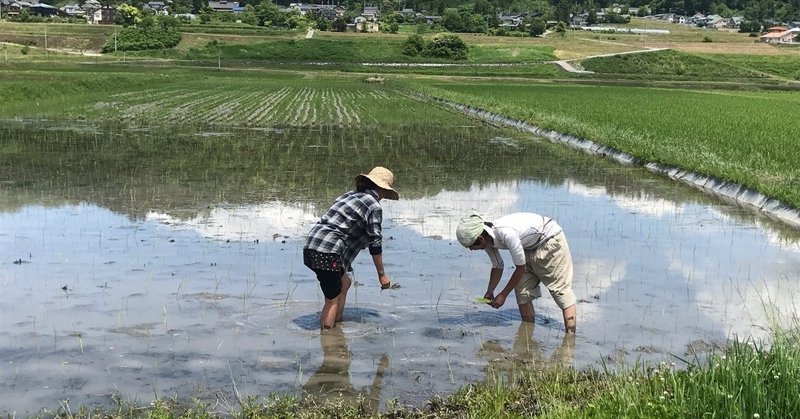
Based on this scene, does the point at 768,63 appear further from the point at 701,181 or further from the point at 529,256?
the point at 529,256

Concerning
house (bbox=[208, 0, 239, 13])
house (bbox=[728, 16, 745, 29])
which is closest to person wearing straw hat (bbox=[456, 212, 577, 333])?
house (bbox=[208, 0, 239, 13])

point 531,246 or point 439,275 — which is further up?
point 531,246

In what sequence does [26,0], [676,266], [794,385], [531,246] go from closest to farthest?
[794,385], [531,246], [676,266], [26,0]

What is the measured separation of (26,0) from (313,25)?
5605cm

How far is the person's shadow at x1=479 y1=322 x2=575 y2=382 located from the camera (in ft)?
17.7

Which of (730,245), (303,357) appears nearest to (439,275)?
(303,357)

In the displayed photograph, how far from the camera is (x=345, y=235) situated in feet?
19.9

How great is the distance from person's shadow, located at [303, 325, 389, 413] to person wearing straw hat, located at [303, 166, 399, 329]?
1.25 ft

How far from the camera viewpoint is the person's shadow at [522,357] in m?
5.39

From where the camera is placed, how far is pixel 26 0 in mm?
134750

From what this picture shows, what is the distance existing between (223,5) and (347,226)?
138 m

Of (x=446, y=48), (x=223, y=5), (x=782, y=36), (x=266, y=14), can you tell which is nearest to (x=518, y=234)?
(x=446, y=48)

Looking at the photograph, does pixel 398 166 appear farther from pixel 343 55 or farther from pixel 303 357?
pixel 343 55

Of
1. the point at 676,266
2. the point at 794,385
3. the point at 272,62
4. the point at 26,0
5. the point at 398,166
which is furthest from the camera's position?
the point at 26,0
